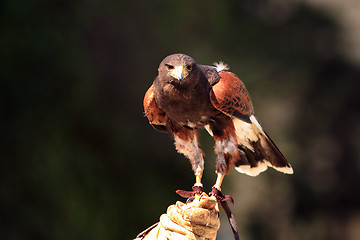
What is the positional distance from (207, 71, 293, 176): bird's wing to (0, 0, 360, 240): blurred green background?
2.56m

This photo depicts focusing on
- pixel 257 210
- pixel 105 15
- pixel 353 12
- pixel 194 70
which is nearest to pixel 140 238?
pixel 194 70

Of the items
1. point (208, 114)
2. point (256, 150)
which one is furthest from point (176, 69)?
point (256, 150)

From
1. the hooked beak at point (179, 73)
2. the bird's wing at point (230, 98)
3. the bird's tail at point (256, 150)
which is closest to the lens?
the hooked beak at point (179, 73)

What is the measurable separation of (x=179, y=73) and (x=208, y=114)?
0.32 m

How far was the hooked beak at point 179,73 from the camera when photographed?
2100 mm

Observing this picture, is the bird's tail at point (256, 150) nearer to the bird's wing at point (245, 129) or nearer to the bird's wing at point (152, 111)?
the bird's wing at point (245, 129)

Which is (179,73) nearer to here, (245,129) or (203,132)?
(245,129)

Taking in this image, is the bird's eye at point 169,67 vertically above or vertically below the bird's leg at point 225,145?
above

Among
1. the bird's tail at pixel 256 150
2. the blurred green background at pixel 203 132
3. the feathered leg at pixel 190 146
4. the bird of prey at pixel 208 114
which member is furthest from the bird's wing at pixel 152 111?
the blurred green background at pixel 203 132

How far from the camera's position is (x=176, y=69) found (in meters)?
2.13

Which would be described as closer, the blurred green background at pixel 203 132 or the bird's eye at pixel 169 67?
the bird's eye at pixel 169 67

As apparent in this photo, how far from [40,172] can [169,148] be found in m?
1.50

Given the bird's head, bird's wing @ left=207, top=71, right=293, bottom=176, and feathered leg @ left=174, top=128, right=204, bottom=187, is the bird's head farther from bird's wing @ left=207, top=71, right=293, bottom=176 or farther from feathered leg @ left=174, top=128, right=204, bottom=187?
feathered leg @ left=174, top=128, right=204, bottom=187

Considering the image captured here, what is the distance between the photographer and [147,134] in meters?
5.18
